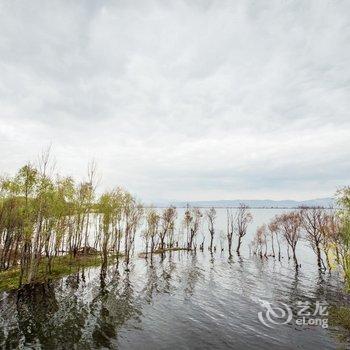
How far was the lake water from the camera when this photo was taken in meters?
25.2

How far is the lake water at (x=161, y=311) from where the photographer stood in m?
25.2

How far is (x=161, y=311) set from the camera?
33.6 meters

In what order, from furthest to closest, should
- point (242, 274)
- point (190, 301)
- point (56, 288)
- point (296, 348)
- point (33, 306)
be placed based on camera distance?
point (242, 274) → point (56, 288) → point (190, 301) → point (33, 306) → point (296, 348)

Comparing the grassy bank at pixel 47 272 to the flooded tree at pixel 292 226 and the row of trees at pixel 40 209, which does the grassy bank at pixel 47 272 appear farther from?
the flooded tree at pixel 292 226

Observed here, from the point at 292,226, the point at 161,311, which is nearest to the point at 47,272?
the point at 161,311

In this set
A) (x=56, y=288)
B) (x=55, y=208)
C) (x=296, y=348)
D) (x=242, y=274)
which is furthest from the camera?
(x=242, y=274)

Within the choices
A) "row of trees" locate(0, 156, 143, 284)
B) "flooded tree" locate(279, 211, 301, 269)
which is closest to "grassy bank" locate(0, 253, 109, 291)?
"row of trees" locate(0, 156, 143, 284)

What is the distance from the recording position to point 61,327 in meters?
27.2

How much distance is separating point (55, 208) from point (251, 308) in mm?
31809

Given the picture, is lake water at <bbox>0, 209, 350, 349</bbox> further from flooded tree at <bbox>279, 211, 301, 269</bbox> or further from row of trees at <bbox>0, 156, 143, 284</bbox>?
flooded tree at <bbox>279, 211, 301, 269</bbox>

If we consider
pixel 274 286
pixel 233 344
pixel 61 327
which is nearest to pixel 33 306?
pixel 61 327

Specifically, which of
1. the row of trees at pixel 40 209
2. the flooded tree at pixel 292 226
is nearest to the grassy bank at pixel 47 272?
the row of trees at pixel 40 209

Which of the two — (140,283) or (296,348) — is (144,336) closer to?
(296,348)

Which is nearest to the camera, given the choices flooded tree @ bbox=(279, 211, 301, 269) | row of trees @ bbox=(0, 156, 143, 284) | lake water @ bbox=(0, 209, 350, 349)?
lake water @ bbox=(0, 209, 350, 349)
